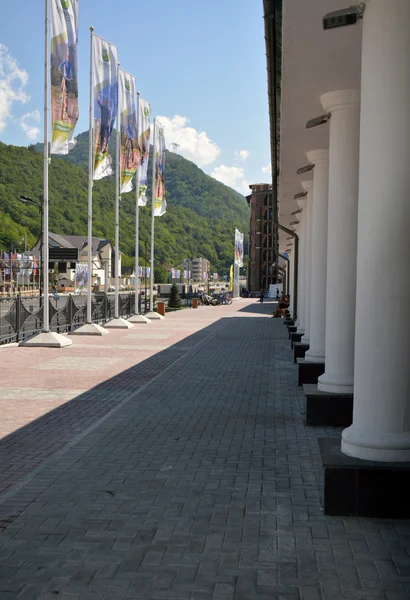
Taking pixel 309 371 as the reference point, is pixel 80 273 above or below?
above

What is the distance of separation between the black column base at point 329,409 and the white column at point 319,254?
9.06ft

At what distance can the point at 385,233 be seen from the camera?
5.41 metres

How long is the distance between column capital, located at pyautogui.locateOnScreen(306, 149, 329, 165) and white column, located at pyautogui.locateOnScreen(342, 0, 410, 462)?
5600mm

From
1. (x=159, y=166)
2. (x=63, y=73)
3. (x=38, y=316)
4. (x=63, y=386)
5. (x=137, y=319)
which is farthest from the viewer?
(x=137, y=319)

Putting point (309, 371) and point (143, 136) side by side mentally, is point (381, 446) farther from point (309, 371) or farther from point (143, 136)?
point (143, 136)

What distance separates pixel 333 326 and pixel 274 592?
16.3 ft

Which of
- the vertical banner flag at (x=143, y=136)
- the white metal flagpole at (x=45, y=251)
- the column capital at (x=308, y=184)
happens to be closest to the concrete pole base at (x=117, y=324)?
the vertical banner flag at (x=143, y=136)

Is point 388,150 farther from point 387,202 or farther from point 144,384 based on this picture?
point 144,384

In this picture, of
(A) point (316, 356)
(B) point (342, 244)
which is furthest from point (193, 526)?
(A) point (316, 356)

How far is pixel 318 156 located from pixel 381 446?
22.2 ft

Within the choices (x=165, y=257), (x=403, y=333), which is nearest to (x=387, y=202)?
(x=403, y=333)

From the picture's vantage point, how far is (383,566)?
14.4ft

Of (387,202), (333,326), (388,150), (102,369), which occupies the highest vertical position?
(388,150)

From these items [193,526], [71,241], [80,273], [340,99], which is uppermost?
[71,241]
